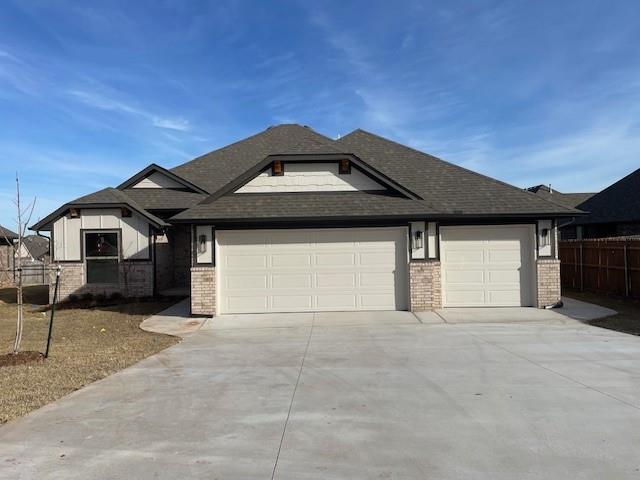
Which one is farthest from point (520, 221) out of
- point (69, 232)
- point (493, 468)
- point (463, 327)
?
point (69, 232)

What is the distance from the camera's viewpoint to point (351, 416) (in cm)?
544

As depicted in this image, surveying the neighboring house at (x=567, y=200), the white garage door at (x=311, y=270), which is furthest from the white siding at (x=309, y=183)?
the neighboring house at (x=567, y=200)

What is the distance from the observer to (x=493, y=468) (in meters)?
4.12

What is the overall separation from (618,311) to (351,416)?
11199 mm

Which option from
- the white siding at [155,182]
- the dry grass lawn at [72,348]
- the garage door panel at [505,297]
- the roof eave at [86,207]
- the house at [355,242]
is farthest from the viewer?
the white siding at [155,182]

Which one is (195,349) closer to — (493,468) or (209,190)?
(493,468)

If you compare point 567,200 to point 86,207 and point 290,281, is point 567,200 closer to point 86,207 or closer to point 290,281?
point 290,281

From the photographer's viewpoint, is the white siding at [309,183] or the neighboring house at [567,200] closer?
the white siding at [309,183]

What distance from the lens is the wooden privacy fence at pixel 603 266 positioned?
16062 mm

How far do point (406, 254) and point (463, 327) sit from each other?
117 inches

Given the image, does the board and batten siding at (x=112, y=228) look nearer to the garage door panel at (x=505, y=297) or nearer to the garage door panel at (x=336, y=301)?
the garage door panel at (x=336, y=301)

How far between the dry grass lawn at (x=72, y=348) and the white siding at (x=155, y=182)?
5.59 metres

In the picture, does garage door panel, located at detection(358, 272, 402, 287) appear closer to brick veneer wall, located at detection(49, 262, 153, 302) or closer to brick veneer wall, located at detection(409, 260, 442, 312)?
brick veneer wall, located at detection(409, 260, 442, 312)

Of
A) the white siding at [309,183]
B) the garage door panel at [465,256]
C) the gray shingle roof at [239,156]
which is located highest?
the gray shingle roof at [239,156]
